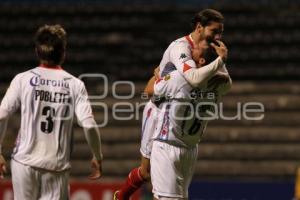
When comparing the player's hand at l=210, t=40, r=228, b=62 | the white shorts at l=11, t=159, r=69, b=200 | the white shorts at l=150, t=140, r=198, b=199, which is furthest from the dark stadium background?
A: the white shorts at l=11, t=159, r=69, b=200

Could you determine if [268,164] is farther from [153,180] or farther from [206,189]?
[153,180]

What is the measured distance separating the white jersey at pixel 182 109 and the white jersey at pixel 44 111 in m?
0.69

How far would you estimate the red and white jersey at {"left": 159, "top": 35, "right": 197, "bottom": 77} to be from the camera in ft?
15.9

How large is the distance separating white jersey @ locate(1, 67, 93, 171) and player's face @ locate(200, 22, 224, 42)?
35.0 inches

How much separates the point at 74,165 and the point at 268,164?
2.58m

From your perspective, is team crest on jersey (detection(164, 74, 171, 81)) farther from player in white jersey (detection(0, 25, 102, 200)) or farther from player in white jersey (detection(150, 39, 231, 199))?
player in white jersey (detection(0, 25, 102, 200))

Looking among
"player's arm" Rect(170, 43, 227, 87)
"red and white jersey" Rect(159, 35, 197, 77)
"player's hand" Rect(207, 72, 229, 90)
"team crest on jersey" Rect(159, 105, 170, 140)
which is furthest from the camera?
"team crest on jersey" Rect(159, 105, 170, 140)

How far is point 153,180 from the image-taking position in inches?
198

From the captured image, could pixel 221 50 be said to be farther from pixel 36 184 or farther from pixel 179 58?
pixel 36 184

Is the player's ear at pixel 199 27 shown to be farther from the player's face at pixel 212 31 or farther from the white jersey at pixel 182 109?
the white jersey at pixel 182 109

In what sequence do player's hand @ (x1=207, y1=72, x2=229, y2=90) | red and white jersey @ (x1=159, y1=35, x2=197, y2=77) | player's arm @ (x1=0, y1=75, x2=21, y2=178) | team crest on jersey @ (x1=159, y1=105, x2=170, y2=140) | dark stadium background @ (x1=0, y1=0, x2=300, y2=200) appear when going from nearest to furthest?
player's arm @ (x1=0, y1=75, x2=21, y2=178), red and white jersey @ (x1=159, y1=35, x2=197, y2=77), player's hand @ (x1=207, y1=72, x2=229, y2=90), team crest on jersey @ (x1=159, y1=105, x2=170, y2=140), dark stadium background @ (x1=0, y1=0, x2=300, y2=200)

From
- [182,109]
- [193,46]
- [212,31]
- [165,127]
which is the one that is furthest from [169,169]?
[212,31]

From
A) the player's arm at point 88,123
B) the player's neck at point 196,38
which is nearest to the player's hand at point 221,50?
the player's neck at point 196,38

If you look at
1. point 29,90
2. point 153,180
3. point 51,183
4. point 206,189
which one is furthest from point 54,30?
point 206,189
